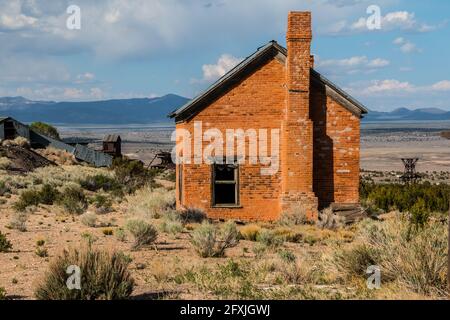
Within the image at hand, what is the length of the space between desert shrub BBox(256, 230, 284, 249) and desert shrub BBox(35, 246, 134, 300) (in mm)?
5883

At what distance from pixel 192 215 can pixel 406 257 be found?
9976 mm

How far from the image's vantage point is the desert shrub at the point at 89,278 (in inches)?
329

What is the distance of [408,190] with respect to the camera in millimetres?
30031

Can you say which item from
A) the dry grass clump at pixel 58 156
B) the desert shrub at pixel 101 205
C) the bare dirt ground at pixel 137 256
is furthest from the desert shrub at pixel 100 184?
the dry grass clump at pixel 58 156

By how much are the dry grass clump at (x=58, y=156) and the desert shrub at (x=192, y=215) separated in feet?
88.8

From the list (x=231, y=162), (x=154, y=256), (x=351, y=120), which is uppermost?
(x=351, y=120)

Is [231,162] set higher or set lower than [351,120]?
lower

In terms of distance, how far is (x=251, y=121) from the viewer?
732 inches

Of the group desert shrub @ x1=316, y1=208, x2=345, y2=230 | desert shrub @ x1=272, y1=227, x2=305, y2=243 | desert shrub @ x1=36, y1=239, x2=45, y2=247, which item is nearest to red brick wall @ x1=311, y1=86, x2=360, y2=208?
desert shrub @ x1=316, y1=208, x2=345, y2=230

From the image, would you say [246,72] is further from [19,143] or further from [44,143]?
[44,143]

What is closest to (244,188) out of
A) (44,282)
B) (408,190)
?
(44,282)
